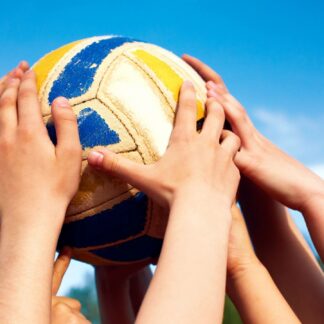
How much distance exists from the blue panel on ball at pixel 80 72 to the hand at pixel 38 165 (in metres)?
0.07

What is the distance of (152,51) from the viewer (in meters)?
2.04

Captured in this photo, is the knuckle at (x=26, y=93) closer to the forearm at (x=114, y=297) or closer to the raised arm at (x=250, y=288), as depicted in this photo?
the raised arm at (x=250, y=288)

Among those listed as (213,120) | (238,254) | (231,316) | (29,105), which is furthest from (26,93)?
(231,316)

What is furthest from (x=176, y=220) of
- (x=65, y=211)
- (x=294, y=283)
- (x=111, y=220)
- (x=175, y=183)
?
(x=294, y=283)

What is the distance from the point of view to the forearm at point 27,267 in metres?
1.59

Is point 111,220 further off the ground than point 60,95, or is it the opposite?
point 60,95

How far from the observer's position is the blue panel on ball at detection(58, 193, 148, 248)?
1.80 meters

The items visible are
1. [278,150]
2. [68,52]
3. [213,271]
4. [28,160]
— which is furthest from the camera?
[278,150]

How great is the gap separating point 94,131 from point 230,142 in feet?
1.61

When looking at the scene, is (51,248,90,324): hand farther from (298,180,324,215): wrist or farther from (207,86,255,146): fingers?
(298,180,324,215): wrist

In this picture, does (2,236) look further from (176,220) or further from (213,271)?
(213,271)

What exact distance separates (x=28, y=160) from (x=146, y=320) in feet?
2.05

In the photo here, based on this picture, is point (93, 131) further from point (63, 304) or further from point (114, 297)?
point (114, 297)

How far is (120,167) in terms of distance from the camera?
67.8 inches
